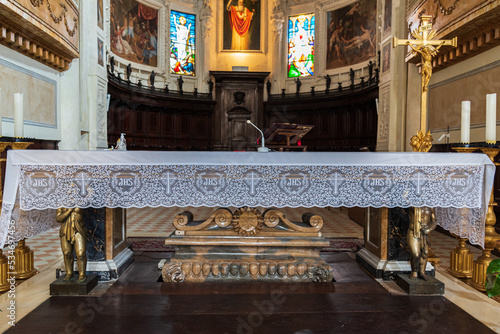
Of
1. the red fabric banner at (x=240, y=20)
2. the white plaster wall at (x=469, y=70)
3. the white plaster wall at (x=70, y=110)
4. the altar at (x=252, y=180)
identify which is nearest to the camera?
the altar at (x=252, y=180)

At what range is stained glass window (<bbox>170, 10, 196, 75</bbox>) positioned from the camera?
538 inches

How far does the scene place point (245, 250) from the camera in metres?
3.40

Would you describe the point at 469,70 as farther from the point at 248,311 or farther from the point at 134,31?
the point at 134,31

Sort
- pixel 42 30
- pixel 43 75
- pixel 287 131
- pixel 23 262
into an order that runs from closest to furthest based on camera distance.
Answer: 1. pixel 23 262
2. pixel 287 131
3. pixel 42 30
4. pixel 43 75

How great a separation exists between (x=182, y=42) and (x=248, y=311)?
1277 cm

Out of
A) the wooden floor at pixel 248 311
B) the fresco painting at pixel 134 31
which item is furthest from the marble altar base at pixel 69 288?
the fresco painting at pixel 134 31

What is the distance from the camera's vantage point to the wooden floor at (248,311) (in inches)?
95.9

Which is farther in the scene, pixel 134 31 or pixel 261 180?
pixel 134 31

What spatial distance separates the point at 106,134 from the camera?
32.1 ft

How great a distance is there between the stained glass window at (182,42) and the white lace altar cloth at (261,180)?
11.4 meters

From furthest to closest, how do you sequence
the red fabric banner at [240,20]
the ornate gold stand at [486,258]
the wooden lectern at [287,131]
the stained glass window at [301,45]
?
the red fabric banner at [240,20] < the stained glass window at [301,45] < the wooden lectern at [287,131] < the ornate gold stand at [486,258]

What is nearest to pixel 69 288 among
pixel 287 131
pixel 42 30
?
pixel 287 131

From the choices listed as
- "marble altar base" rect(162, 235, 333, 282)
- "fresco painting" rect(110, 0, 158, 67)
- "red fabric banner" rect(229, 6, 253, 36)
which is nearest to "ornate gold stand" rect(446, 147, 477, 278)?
"marble altar base" rect(162, 235, 333, 282)

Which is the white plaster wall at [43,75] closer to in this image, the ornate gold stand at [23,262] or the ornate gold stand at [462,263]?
the ornate gold stand at [23,262]
